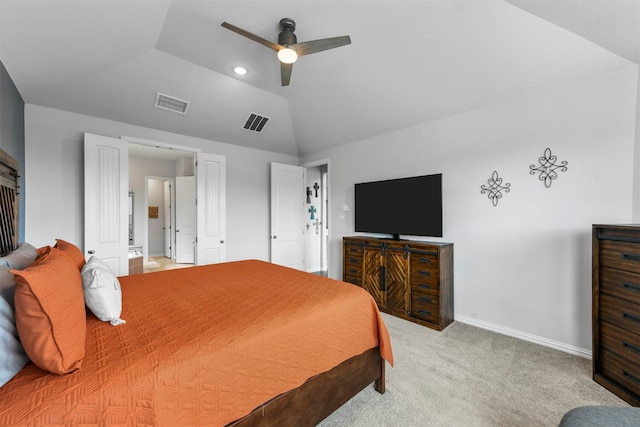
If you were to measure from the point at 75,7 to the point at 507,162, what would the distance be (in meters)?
3.84

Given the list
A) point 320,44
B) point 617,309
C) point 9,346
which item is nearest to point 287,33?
point 320,44

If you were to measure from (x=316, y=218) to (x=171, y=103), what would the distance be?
3.38 metres

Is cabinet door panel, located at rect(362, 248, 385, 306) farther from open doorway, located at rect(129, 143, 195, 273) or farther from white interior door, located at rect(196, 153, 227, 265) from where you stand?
open doorway, located at rect(129, 143, 195, 273)

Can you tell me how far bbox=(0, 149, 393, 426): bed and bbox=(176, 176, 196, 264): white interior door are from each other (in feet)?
15.6

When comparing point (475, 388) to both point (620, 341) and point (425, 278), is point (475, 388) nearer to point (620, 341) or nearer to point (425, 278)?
point (620, 341)

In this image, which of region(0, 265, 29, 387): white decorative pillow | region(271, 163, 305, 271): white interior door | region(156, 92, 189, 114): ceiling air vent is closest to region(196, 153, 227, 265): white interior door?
region(156, 92, 189, 114): ceiling air vent

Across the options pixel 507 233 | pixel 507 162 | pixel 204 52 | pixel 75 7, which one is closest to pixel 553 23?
pixel 507 162

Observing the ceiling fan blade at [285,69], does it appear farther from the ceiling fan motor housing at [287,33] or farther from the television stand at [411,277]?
the television stand at [411,277]

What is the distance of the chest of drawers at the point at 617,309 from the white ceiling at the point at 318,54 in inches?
58.1

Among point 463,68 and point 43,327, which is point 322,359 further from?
point 463,68

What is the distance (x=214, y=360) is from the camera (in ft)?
3.67

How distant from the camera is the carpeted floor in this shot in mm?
1662

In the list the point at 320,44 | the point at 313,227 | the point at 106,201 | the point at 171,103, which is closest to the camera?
the point at 320,44

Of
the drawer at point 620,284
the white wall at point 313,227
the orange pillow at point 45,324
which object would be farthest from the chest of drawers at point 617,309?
the white wall at point 313,227
